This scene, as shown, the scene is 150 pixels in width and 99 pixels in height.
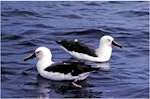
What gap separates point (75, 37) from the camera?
1733 cm

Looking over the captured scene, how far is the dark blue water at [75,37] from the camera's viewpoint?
12.7m

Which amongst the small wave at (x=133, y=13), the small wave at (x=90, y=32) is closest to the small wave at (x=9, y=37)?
the small wave at (x=90, y=32)

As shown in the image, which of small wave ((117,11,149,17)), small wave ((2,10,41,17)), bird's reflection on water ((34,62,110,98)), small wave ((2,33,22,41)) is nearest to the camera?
bird's reflection on water ((34,62,110,98))

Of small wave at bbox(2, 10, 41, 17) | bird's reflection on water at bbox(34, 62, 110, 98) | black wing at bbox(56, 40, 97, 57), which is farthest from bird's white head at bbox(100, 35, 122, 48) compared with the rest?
small wave at bbox(2, 10, 41, 17)

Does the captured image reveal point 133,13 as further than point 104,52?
Yes

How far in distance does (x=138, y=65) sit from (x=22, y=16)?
6.51 meters

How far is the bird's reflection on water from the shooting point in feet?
40.6

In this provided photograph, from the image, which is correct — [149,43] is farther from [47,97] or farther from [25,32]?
[47,97]

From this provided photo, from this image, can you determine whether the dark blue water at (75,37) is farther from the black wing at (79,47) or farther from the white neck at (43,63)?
the black wing at (79,47)

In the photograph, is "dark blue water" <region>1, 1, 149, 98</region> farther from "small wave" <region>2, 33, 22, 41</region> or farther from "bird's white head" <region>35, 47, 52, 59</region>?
"bird's white head" <region>35, 47, 52, 59</region>

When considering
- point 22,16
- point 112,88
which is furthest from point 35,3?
point 112,88

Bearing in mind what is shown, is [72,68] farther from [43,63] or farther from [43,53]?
[43,53]

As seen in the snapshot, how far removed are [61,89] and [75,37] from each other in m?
4.69

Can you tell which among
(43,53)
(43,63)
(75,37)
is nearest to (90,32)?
(75,37)
